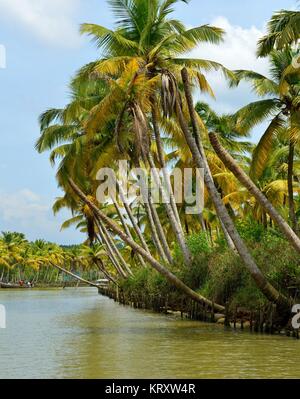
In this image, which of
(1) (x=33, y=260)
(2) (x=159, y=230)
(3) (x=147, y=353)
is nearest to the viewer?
(3) (x=147, y=353)

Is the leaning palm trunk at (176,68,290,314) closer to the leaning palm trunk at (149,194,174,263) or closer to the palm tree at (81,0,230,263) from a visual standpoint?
the palm tree at (81,0,230,263)

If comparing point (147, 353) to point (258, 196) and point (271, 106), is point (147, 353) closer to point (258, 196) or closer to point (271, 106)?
point (258, 196)

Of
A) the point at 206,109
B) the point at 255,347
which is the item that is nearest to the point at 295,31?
the point at 255,347

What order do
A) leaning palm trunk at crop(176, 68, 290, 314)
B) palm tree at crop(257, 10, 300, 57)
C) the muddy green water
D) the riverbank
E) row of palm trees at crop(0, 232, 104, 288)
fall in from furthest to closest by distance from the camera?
row of palm trees at crop(0, 232, 104, 288) < the riverbank < leaning palm trunk at crop(176, 68, 290, 314) < palm tree at crop(257, 10, 300, 57) < the muddy green water

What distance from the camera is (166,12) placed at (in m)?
28.0

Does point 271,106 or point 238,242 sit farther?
point 271,106

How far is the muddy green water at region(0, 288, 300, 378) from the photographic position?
47.1 ft

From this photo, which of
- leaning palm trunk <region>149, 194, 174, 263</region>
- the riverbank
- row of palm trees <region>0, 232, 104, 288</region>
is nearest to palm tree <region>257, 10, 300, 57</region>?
the riverbank

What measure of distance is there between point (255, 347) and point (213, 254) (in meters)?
11.1

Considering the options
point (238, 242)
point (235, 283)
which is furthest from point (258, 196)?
point (235, 283)

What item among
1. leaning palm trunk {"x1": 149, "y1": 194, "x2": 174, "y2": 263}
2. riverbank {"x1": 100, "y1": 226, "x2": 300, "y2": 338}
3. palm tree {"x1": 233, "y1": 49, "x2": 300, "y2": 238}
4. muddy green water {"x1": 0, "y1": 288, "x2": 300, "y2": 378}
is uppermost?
palm tree {"x1": 233, "y1": 49, "x2": 300, "y2": 238}

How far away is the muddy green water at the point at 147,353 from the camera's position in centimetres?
1437

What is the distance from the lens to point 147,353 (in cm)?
1733
